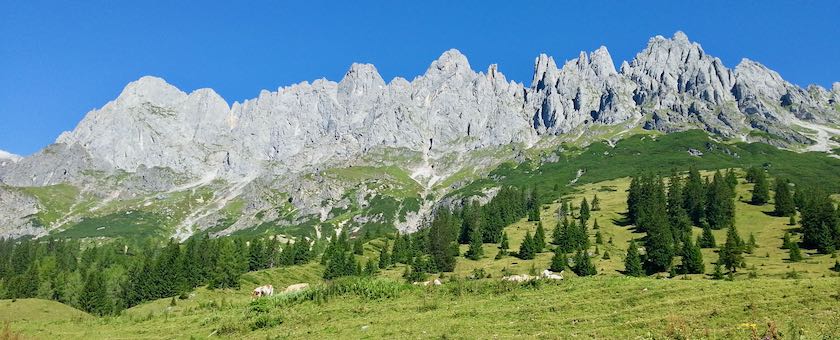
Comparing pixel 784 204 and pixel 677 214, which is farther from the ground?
pixel 784 204

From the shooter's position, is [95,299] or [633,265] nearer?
[633,265]

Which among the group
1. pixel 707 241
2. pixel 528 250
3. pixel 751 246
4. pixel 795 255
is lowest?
pixel 795 255

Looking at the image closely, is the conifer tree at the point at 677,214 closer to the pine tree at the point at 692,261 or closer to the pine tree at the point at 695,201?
the pine tree at the point at 695,201

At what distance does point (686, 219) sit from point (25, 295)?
531ft

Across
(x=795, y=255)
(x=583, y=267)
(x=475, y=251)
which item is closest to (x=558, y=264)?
(x=583, y=267)

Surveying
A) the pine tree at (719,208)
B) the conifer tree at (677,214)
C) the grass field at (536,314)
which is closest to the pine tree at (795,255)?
the conifer tree at (677,214)

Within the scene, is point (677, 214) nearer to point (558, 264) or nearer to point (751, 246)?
point (751, 246)

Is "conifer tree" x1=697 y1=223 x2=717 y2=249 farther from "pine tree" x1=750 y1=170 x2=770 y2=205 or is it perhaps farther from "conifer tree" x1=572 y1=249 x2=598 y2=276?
"pine tree" x1=750 y1=170 x2=770 y2=205

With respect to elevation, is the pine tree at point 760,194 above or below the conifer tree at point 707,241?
above

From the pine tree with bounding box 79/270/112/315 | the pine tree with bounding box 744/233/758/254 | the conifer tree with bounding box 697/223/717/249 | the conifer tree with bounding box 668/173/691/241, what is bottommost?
the pine tree with bounding box 79/270/112/315

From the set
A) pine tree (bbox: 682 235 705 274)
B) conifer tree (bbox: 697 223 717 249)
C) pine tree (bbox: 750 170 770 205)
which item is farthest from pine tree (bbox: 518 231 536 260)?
pine tree (bbox: 750 170 770 205)

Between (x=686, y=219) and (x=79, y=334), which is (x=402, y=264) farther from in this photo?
(x=79, y=334)

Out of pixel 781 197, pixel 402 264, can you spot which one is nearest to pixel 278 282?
pixel 402 264

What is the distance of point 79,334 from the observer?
47.8 m
